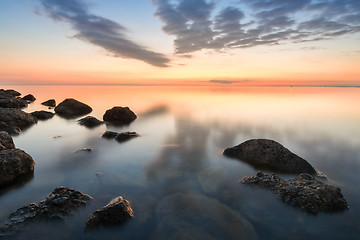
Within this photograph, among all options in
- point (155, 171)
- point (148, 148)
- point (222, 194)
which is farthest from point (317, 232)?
point (148, 148)

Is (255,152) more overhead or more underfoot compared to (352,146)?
more overhead

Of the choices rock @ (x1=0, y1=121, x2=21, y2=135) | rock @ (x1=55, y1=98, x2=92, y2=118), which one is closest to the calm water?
rock @ (x1=0, y1=121, x2=21, y2=135)

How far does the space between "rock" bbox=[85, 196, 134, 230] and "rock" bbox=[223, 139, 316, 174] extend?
22.5 feet

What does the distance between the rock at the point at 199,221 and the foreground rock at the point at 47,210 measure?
271 cm

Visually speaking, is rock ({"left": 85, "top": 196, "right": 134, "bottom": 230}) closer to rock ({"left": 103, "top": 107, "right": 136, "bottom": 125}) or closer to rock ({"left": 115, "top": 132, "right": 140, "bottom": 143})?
rock ({"left": 115, "top": 132, "right": 140, "bottom": 143})

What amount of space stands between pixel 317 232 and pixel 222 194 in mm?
3018

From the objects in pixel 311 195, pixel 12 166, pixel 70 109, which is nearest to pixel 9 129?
pixel 12 166

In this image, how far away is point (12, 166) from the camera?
26.9 feet

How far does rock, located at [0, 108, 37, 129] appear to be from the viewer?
59.9 ft

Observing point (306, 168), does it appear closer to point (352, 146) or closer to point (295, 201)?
point (295, 201)

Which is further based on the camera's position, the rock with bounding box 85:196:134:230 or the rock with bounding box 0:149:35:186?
the rock with bounding box 0:149:35:186

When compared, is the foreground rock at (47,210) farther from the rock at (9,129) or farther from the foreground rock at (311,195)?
the rock at (9,129)

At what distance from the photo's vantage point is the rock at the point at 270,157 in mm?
9320

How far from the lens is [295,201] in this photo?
6.57 metres
